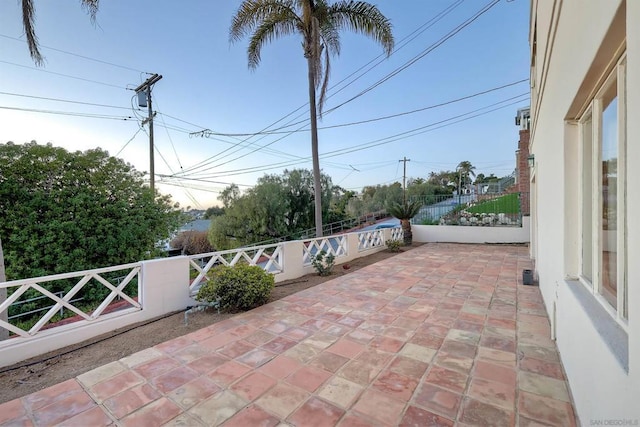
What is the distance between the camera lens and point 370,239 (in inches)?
378

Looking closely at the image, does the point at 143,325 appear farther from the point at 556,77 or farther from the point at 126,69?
the point at 126,69

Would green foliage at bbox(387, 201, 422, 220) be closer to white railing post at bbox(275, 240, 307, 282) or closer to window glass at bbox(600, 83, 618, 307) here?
white railing post at bbox(275, 240, 307, 282)

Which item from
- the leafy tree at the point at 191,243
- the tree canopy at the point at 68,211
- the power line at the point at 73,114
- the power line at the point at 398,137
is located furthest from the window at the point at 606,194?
the leafy tree at the point at 191,243

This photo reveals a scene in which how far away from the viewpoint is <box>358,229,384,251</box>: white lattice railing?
9094 mm

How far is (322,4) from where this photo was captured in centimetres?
727

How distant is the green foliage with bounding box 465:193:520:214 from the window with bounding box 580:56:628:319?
9992 millimetres

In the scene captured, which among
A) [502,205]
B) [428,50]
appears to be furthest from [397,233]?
[428,50]

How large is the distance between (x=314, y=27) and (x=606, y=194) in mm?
7331

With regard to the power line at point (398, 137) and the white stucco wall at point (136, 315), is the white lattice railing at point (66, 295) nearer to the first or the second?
the white stucco wall at point (136, 315)

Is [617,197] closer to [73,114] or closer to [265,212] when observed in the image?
[73,114]

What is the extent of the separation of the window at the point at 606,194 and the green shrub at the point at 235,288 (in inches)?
145

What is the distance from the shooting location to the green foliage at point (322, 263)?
20.7ft

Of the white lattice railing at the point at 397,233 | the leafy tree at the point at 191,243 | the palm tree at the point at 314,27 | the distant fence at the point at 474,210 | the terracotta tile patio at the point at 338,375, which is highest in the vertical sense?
the palm tree at the point at 314,27

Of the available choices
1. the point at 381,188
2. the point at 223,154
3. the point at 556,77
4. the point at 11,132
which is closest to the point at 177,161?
the point at 223,154
